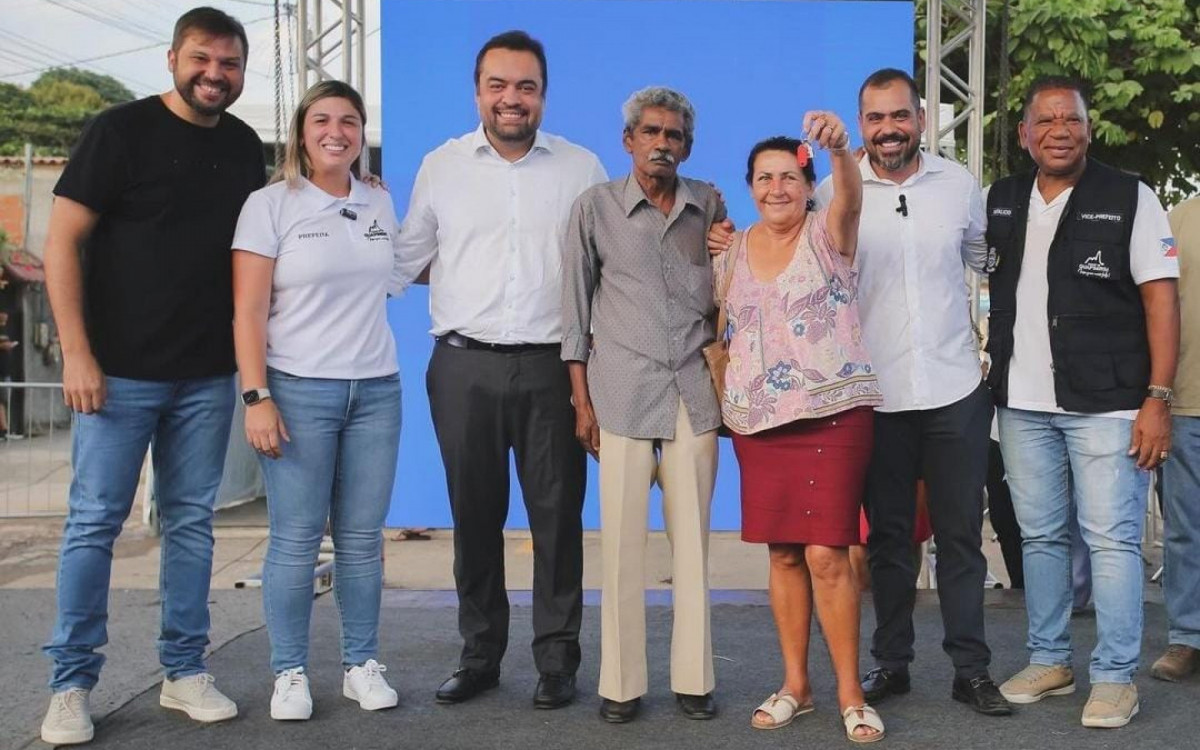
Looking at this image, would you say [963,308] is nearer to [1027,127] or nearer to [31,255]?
[1027,127]

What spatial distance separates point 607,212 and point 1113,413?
153cm

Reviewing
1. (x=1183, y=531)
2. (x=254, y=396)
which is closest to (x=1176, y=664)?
(x=1183, y=531)

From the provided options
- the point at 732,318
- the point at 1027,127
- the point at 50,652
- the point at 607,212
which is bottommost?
the point at 50,652

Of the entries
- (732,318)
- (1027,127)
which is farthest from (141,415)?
(1027,127)

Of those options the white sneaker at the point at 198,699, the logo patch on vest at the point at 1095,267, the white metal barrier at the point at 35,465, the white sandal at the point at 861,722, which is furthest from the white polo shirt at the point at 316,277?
the white metal barrier at the point at 35,465

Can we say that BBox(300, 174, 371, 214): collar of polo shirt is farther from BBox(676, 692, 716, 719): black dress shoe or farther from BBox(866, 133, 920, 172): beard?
BBox(676, 692, 716, 719): black dress shoe

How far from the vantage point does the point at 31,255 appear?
17.1m

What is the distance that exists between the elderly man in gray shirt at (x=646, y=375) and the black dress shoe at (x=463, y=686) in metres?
0.44

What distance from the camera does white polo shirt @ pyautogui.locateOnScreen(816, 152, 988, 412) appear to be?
145 inches

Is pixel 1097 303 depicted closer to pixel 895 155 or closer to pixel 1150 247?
pixel 1150 247

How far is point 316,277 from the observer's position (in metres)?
3.57

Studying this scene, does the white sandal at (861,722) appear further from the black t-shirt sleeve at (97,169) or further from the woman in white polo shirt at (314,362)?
the black t-shirt sleeve at (97,169)

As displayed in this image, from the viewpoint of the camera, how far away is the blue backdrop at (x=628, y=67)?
6.59 metres

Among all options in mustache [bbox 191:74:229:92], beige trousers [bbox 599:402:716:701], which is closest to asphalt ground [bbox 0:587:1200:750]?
beige trousers [bbox 599:402:716:701]
